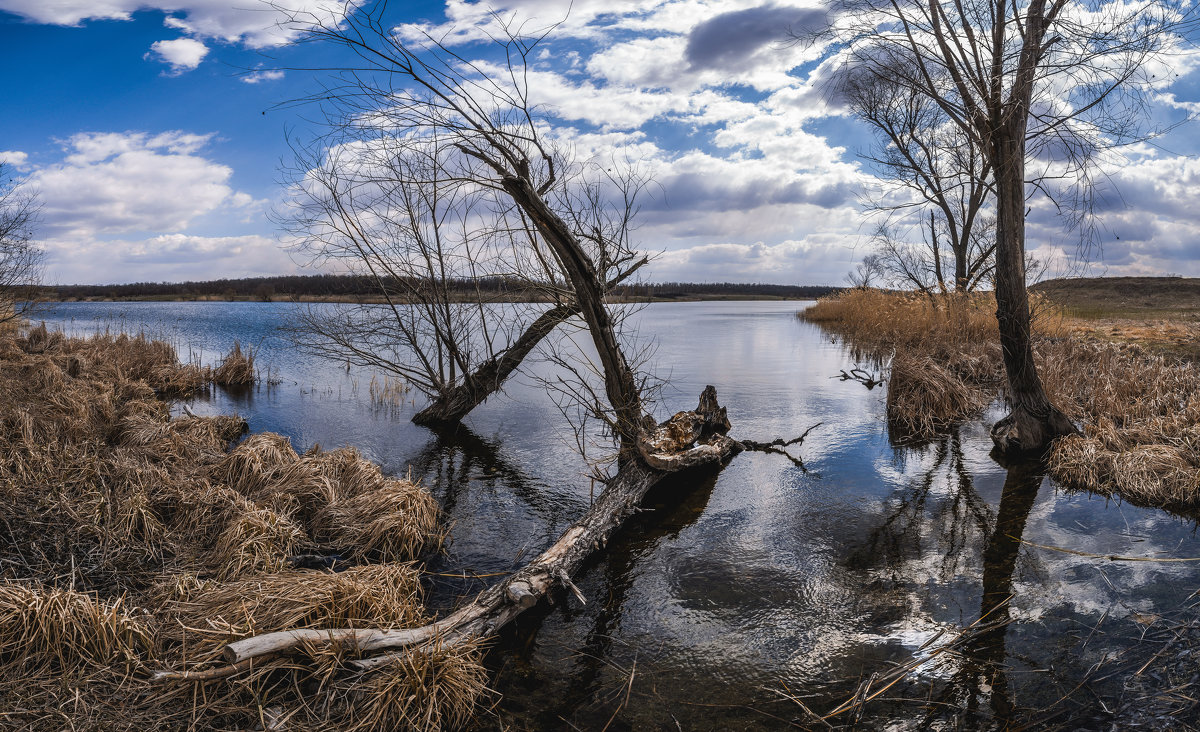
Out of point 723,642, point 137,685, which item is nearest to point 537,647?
point 723,642

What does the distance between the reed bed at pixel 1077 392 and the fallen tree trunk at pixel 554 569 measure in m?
3.87

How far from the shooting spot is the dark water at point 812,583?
3580 millimetres

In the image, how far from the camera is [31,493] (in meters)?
5.21

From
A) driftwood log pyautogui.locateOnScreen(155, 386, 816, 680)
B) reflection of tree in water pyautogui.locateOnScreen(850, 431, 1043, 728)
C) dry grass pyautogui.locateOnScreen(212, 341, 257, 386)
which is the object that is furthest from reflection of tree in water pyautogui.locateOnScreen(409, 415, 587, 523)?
dry grass pyautogui.locateOnScreen(212, 341, 257, 386)

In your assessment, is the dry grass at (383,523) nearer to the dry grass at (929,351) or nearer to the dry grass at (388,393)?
the dry grass at (388,393)

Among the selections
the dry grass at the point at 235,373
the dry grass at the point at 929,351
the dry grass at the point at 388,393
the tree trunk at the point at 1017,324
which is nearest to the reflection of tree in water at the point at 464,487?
the dry grass at the point at 388,393

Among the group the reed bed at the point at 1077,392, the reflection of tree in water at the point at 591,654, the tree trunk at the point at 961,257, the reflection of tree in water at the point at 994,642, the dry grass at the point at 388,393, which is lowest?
the reflection of tree in water at the point at 591,654

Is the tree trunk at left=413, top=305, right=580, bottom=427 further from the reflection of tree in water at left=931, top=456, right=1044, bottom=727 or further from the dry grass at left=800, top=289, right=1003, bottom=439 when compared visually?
the reflection of tree in water at left=931, top=456, right=1044, bottom=727

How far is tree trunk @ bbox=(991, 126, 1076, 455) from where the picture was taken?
322 inches

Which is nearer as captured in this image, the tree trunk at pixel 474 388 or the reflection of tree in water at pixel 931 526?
the reflection of tree in water at pixel 931 526

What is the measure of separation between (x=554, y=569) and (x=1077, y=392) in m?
10.4

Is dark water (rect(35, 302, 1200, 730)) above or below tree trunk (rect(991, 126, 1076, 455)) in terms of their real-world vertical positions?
below

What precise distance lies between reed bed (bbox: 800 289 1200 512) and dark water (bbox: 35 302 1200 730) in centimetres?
47

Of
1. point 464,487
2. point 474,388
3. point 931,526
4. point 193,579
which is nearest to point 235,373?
point 474,388
